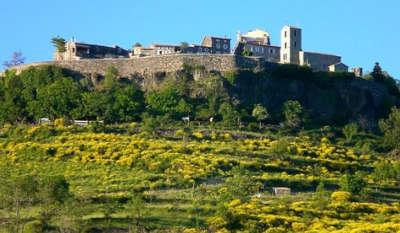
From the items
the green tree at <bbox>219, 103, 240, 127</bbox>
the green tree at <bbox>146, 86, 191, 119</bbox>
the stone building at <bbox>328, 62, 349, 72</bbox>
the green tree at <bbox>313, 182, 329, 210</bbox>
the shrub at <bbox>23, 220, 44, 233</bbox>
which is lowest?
the shrub at <bbox>23, 220, 44, 233</bbox>

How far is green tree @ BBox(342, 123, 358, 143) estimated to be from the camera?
11306 centimetres

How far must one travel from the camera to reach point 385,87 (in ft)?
420

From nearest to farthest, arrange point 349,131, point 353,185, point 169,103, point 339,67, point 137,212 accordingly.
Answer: point 137,212
point 353,185
point 349,131
point 169,103
point 339,67

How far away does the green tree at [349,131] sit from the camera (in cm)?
11306

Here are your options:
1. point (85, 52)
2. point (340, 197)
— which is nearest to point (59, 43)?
point (85, 52)

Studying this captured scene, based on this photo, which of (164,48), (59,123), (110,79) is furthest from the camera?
(164,48)

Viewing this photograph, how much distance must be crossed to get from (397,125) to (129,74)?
26687 millimetres

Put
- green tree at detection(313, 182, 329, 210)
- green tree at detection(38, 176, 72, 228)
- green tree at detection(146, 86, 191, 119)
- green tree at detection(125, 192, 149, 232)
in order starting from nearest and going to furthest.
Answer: green tree at detection(125, 192, 149, 232) < green tree at detection(38, 176, 72, 228) < green tree at detection(313, 182, 329, 210) < green tree at detection(146, 86, 191, 119)

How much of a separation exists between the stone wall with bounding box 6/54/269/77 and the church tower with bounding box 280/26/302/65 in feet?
54.8

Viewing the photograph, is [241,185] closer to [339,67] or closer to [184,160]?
[184,160]

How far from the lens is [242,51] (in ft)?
447

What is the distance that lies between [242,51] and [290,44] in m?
6.40

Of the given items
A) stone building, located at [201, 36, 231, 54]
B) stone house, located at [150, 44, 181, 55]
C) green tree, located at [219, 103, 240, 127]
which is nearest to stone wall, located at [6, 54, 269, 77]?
green tree, located at [219, 103, 240, 127]

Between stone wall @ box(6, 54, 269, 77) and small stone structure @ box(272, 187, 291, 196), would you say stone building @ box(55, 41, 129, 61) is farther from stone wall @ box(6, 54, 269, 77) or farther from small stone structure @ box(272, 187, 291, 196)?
small stone structure @ box(272, 187, 291, 196)
